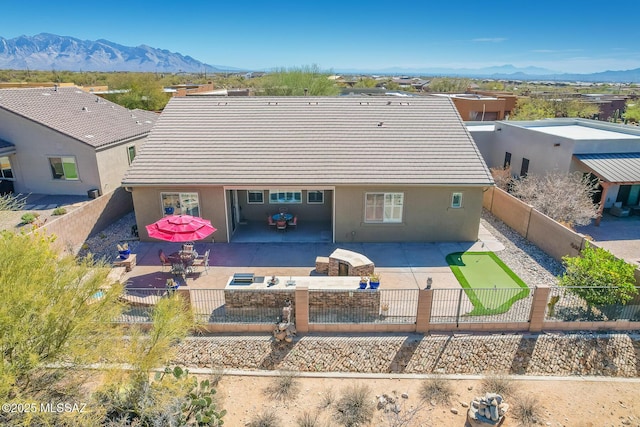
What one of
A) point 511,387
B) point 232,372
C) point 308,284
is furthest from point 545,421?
point 232,372

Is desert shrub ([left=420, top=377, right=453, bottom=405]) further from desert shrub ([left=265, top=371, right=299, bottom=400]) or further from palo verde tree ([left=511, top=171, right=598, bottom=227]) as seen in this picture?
palo verde tree ([left=511, top=171, right=598, bottom=227])

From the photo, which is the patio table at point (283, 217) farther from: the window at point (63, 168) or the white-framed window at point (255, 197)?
the window at point (63, 168)

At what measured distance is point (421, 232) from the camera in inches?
659

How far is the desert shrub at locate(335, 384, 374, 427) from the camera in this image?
9.01 metres

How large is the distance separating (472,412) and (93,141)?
21605 millimetres

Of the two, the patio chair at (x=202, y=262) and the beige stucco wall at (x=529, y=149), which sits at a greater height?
the beige stucco wall at (x=529, y=149)

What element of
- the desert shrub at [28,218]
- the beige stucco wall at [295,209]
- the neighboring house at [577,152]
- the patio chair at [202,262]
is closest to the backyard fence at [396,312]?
the patio chair at [202,262]

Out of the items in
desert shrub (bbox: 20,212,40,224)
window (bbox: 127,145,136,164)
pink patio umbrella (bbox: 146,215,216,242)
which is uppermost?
window (bbox: 127,145,136,164)

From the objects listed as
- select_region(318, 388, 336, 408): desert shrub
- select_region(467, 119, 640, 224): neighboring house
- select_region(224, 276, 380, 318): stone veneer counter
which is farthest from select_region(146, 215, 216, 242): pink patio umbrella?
select_region(467, 119, 640, 224): neighboring house

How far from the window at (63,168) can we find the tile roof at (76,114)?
1571 millimetres

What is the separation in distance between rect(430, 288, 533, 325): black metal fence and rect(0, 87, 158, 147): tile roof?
1910cm

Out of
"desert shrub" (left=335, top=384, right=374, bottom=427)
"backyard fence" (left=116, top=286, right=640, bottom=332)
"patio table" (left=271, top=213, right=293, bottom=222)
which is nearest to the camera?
"desert shrub" (left=335, top=384, right=374, bottom=427)

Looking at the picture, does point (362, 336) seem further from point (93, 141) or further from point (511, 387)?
point (93, 141)

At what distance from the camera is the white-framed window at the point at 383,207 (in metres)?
16.4
